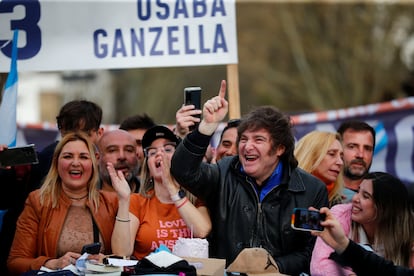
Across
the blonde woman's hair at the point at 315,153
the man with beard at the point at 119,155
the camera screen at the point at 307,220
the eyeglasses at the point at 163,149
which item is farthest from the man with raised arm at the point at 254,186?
the man with beard at the point at 119,155

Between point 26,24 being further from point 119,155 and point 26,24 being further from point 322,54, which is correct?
point 322,54

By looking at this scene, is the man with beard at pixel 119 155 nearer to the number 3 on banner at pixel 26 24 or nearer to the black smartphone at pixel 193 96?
the number 3 on banner at pixel 26 24

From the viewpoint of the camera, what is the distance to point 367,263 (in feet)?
18.3

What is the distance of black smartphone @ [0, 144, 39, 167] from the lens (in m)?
6.64

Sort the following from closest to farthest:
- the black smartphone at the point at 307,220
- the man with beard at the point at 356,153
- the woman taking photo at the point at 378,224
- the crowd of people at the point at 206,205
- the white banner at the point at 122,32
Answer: the black smartphone at the point at 307,220, the woman taking photo at the point at 378,224, the crowd of people at the point at 206,205, the man with beard at the point at 356,153, the white banner at the point at 122,32

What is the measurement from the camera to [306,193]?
6289 millimetres

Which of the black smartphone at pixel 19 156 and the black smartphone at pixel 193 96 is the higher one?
the black smartphone at pixel 193 96

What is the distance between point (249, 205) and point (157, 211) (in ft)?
2.16

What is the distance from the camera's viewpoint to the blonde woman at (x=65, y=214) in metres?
6.36

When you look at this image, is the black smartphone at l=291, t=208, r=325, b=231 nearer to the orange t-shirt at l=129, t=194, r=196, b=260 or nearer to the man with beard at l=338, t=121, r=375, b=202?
the orange t-shirt at l=129, t=194, r=196, b=260

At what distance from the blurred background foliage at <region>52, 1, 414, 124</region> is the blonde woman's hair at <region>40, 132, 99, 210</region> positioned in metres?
19.4

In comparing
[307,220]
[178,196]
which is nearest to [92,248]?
[178,196]

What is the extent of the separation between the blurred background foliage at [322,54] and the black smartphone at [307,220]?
66.0 feet

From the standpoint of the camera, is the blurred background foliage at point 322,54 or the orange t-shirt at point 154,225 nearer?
→ the orange t-shirt at point 154,225
